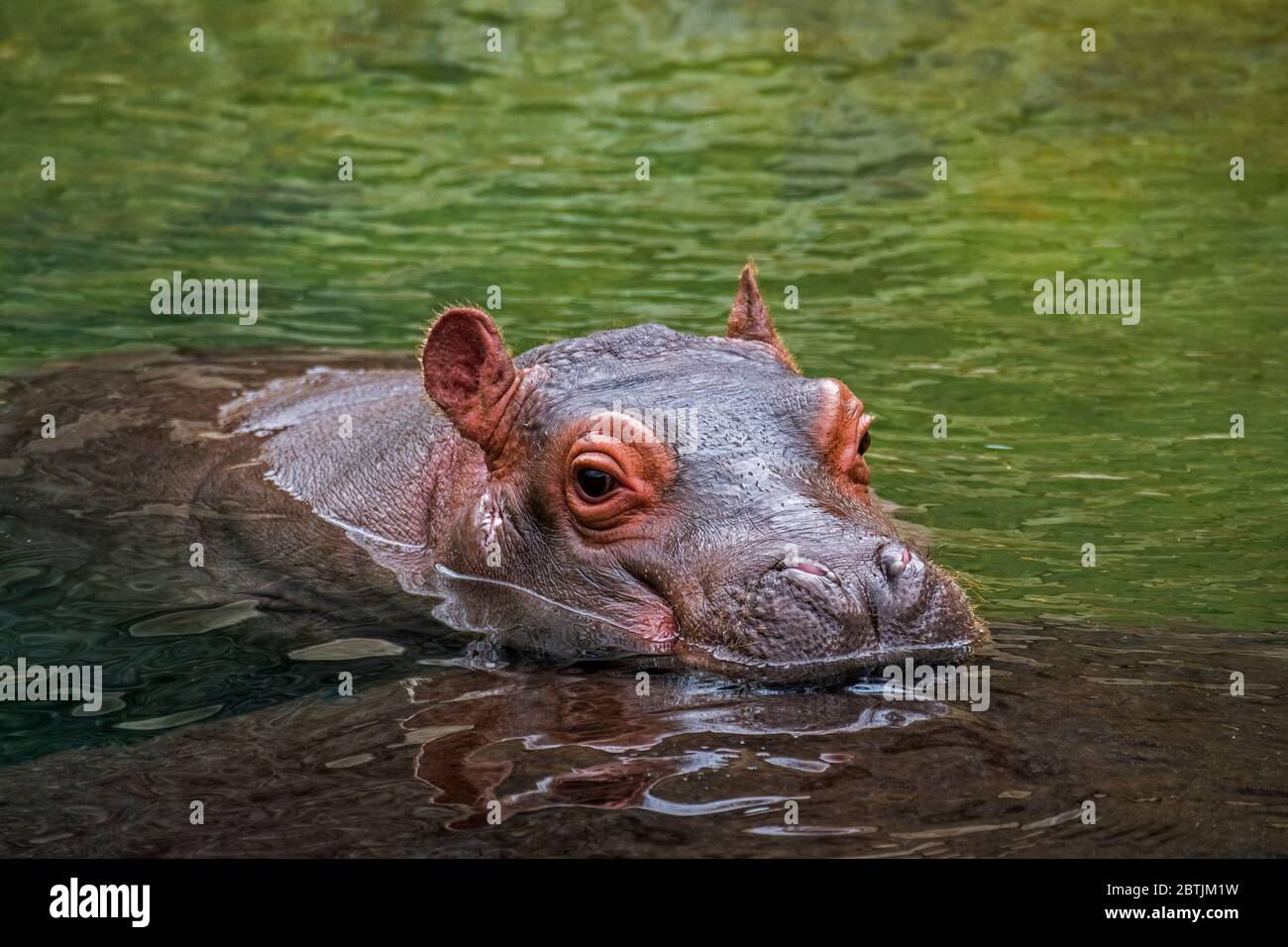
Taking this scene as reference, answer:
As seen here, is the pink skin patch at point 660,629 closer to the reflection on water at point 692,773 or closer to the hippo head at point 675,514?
the hippo head at point 675,514

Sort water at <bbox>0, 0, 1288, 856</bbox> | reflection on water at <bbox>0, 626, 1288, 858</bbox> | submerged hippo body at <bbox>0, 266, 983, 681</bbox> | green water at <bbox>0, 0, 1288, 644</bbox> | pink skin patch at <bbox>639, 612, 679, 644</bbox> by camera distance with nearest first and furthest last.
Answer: reflection on water at <bbox>0, 626, 1288, 858</bbox> < water at <bbox>0, 0, 1288, 856</bbox> < submerged hippo body at <bbox>0, 266, 983, 681</bbox> < pink skin patch at <bbox>639, 612, 679, 644</bbox> < green water at <bbox>0, 0, 1288, 644</bbox>

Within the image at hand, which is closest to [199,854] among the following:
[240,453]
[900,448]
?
[240,453]

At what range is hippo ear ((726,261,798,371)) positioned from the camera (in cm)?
806

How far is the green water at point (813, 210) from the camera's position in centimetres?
987

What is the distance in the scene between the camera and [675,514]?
21.3 ft

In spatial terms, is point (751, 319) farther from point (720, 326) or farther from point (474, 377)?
point (720, 326)

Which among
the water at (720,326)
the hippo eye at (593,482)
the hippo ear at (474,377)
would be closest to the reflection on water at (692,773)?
the water at (720,326)

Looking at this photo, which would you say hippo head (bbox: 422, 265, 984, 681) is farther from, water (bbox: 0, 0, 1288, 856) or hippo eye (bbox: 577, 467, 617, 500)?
water (bbox: 0, 0, 1288, 856)

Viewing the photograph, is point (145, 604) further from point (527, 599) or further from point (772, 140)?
point (772, 140)

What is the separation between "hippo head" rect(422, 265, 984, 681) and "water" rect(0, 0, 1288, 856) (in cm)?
23

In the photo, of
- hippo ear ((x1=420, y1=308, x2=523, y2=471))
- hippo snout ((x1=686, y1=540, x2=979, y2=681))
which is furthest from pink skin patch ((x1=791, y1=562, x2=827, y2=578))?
hippo ear ((x1=420, y1=308, x2=523, y2=471))

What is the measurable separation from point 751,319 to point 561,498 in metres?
1.68

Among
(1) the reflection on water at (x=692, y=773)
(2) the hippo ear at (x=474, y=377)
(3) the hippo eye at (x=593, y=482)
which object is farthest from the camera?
(2) the hippo ear at (x=474, y=377)

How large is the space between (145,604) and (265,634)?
2.48ft
